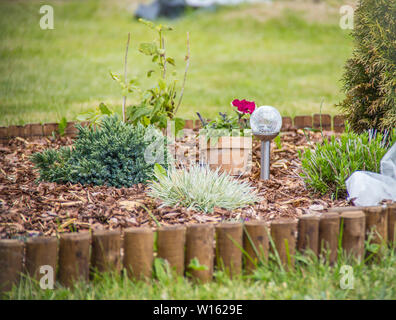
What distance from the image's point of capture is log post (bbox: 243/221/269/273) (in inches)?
92.1

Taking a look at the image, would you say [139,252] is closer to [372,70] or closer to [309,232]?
[309,232]

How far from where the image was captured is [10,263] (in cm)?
219

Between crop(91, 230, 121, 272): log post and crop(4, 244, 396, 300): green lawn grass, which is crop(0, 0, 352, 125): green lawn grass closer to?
crop(4, 244, 396, 300): green lawn grass

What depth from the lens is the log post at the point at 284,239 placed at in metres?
2.36

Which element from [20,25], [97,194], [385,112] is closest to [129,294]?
[97,194]

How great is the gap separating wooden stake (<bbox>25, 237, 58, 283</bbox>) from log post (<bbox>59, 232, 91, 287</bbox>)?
0.04 m

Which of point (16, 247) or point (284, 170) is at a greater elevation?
point (284, 170)

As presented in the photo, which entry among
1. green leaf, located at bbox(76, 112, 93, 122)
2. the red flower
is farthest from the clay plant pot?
green leaf, located at bbox(76, 112, 93, 122)

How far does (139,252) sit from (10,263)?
0.61 metres

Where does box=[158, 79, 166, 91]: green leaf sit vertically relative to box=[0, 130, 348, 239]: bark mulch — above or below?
above

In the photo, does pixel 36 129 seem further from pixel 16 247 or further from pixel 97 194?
pixel 16 247

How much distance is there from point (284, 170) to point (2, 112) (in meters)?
4.11
